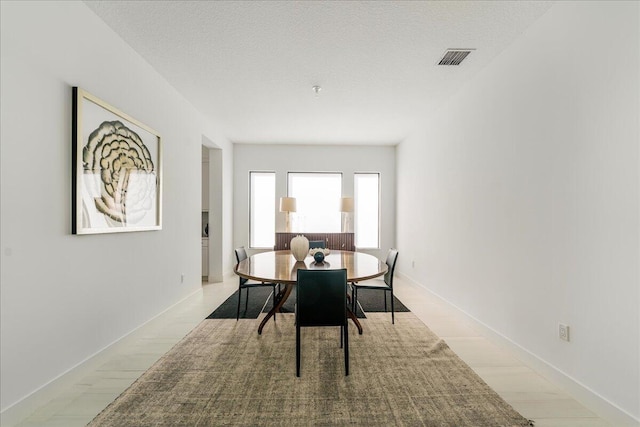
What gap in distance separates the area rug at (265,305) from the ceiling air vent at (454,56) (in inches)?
110

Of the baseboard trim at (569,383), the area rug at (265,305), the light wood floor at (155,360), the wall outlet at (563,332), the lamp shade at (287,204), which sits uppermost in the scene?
the lamp shade at (287,204)

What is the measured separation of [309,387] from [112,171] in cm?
222

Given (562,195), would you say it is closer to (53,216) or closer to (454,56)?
(454,56)

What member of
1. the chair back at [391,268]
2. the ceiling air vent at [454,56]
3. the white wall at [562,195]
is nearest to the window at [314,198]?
the chair back at [391,268]

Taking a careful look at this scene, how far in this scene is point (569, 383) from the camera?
6.98ft

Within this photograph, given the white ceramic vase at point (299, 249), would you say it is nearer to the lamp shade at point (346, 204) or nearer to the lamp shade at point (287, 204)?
the lamp shade at point (287, 204)

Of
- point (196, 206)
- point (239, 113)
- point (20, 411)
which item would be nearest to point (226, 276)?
point (196, 206)

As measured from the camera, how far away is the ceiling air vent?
288 centimetres

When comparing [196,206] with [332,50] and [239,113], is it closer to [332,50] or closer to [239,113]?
[239,113]

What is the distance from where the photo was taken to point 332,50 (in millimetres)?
2861

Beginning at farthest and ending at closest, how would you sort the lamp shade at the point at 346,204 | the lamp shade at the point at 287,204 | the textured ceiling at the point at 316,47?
the lamp shade at the point at 346,204 < the lamp shade at the point at 287,204 < the textured ceiling at the point at 316,47

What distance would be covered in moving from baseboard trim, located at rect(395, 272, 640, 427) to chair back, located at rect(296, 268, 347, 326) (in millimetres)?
1471

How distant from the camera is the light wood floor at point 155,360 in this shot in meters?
1.87

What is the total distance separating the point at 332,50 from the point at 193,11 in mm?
1150
